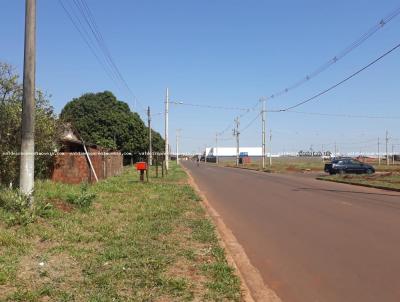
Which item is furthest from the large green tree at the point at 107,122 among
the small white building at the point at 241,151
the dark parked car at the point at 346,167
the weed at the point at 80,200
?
the small white building at the point at 241,151

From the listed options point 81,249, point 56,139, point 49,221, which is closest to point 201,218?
point 49,221

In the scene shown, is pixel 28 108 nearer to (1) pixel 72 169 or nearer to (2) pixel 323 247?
(2) pixel 323 247

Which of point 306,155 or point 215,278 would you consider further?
point 306,155

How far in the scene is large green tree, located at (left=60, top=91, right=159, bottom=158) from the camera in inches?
2562

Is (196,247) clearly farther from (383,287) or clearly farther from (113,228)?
(383,287)

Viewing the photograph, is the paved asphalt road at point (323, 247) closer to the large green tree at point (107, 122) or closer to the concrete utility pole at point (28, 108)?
the concrete utility pole at point (28, 108)

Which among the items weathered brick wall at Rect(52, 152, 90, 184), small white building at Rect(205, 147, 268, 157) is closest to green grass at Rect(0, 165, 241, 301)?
weathered brick wall at Rect(52, 152, 90, 184)

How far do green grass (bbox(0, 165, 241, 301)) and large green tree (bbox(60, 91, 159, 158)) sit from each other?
163 ft

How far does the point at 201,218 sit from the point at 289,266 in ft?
17.5

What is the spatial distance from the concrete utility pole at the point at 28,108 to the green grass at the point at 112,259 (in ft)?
3.15

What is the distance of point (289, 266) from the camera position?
27.4 ft

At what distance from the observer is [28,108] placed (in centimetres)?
1195

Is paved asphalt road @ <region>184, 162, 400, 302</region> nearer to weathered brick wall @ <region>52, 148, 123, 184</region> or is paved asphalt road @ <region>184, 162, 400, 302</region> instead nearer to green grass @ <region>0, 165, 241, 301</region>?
green grass @ <region>0, 165, 241, 301</region>

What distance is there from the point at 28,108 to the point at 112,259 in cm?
543
